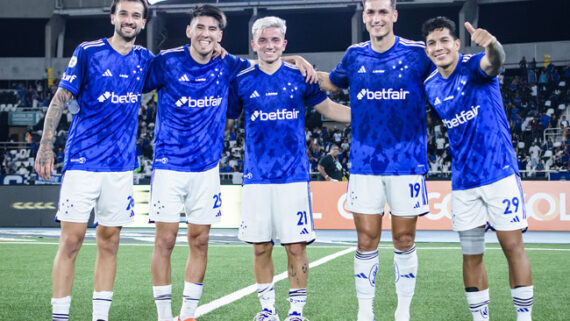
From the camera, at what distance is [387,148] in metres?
4.93

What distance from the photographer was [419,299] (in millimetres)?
6508

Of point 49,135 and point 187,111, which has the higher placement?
point 187,111

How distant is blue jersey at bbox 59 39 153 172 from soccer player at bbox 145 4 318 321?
325 millimetres

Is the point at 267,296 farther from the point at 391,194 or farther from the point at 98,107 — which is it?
the point at 98,107

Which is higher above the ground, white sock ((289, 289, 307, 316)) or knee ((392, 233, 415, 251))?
knee ((392, 233, 415, 251))

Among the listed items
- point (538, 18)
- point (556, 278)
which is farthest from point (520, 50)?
point (556, 278)

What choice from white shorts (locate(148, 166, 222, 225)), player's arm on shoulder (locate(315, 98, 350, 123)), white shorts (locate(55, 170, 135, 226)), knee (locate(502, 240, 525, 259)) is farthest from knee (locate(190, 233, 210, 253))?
knee (locate(502, 240, 525, 259))

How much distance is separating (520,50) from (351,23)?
8.63 m

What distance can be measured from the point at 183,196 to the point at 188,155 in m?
0.37

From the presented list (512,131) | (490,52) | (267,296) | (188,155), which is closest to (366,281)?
(267,296)

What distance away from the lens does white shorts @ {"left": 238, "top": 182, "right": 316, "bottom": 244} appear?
5117mm

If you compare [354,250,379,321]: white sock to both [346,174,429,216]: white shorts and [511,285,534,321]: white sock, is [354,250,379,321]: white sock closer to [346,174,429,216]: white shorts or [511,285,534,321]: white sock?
[346,174,429,216]: white shorts

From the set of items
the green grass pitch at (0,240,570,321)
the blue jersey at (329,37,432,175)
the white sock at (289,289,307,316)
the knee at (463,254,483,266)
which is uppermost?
the blue jersey at (329,37,432,175)

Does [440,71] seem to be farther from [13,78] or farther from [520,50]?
[13,78]
